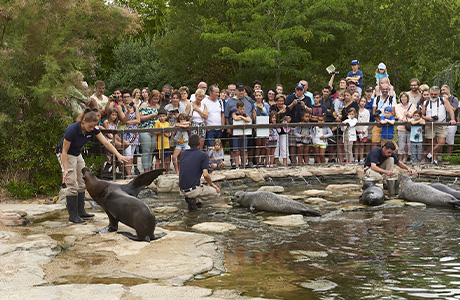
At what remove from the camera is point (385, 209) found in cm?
1152

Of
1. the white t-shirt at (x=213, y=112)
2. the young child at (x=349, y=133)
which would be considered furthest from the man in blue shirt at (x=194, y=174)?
the young child at (x=349, y=133)

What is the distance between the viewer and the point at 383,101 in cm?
1636

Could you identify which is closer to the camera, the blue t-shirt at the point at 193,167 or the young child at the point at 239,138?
the blue t-shirt at the point at 193,167

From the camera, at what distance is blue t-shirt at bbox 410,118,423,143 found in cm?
1600

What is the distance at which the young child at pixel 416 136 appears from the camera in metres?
15.9

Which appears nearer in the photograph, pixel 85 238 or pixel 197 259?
pixel 197 259

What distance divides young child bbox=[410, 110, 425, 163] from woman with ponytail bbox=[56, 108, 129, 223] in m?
9.13

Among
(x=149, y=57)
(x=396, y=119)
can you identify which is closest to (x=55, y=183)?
(x=396, y=119)

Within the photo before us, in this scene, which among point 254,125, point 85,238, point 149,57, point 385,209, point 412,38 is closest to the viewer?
point 85,238

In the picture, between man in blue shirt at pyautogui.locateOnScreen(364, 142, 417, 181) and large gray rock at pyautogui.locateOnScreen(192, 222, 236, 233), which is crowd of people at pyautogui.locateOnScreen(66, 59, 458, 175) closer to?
man in blue shirt at pyautogui.locateOnScreen(364, 142, 417, 181)

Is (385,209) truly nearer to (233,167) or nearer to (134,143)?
(233,167)

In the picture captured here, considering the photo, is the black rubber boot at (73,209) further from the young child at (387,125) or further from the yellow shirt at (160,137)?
the young child at (387,125)

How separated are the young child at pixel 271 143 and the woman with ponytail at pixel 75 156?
21.1ft

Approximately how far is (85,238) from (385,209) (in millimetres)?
5843
